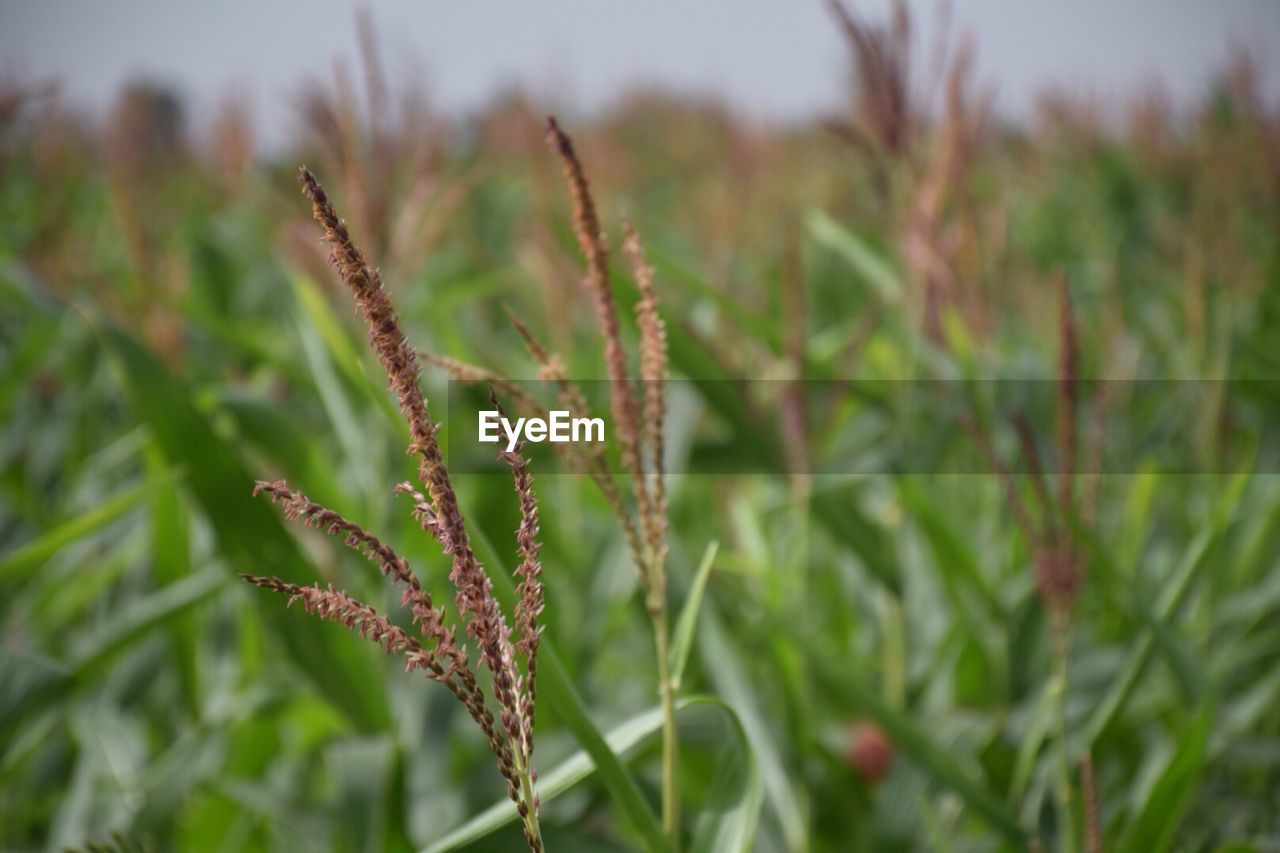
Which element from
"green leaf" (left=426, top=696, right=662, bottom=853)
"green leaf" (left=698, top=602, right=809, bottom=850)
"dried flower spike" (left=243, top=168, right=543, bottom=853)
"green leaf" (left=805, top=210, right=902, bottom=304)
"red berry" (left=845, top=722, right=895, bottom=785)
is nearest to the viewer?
"dried flower spike" (left=243, top=168, right=543, bottom=853)

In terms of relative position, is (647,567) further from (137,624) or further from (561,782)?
(137,624)

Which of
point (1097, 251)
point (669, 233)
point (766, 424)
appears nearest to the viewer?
point (766, 424)

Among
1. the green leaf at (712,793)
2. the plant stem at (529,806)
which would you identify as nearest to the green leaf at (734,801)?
the green leaf at (712,793)

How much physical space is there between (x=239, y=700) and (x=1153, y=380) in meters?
1.73

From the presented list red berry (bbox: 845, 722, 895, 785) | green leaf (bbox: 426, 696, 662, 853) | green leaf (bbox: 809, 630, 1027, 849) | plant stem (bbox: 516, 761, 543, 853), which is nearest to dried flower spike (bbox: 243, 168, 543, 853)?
plant stem (bbox: 516, 761, 543, 853)

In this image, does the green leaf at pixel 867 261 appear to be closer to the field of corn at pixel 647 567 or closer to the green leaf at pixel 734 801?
the field of corn at pixel 647 567

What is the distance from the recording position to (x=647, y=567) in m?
0.48

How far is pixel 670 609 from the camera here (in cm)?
89

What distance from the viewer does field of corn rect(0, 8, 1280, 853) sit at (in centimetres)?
52

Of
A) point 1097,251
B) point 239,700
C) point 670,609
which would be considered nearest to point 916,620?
point 670,609

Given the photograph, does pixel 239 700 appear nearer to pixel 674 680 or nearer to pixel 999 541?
pixel 674 680

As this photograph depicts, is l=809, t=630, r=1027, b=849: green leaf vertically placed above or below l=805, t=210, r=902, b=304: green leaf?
below

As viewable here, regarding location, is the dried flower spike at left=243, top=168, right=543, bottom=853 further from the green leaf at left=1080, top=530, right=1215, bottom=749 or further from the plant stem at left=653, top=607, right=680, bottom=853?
the green leaf at left=1080, top=530, right=1215, bottom=749

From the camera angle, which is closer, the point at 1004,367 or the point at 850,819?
the point at 850,819
